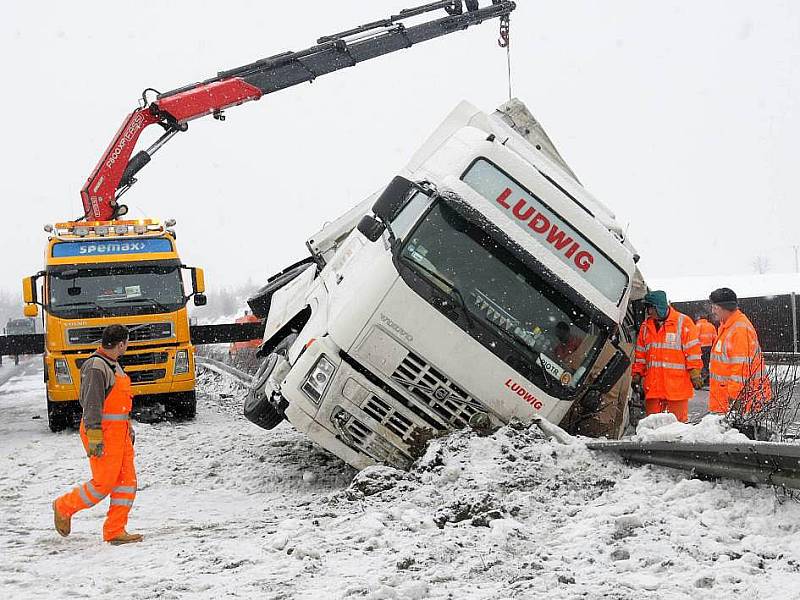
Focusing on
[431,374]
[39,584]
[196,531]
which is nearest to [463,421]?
[431,374]

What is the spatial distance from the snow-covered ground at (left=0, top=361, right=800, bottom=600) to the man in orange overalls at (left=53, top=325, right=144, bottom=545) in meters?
0.19

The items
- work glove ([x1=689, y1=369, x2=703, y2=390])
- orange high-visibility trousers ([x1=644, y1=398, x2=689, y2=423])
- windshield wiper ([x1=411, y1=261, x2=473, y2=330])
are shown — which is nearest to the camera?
windshield wiper ([x1=411, y1=261, x2=473, y2=330])

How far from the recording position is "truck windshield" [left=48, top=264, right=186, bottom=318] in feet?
39.4

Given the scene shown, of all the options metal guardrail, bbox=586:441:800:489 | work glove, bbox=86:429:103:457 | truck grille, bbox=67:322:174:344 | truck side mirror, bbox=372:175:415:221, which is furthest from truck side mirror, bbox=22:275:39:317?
metal guardrail, bbox=586:441:800:489

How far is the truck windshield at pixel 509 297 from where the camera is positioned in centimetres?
666

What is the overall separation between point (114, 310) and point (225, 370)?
7.48 metres

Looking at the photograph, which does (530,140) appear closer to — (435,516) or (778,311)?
(435,516)

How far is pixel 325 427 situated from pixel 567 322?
210 cm

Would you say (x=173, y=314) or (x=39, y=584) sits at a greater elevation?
(x=173, y=314)

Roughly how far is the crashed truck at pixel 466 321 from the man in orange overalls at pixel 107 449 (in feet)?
4.54

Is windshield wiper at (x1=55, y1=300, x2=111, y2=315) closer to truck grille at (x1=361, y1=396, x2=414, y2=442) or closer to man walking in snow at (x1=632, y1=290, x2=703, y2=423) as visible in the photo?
truck grille at (x1=361, y1=396, x2=414, y2=442)

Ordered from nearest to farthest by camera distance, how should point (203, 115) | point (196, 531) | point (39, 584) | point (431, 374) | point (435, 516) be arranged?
point (39, 584)
point (435, 516)
point (196, 531)
point (431, 374)
point (203, 115)

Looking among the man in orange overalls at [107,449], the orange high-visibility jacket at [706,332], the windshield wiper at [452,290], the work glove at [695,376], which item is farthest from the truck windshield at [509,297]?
the orange high-visibility jacket at [706,332]

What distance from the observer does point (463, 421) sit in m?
6.65
